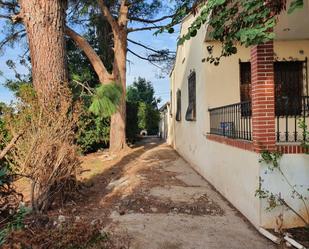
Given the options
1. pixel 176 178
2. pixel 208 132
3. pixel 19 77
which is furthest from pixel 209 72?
pixel 19 77

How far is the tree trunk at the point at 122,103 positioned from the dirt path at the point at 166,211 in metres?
5.40

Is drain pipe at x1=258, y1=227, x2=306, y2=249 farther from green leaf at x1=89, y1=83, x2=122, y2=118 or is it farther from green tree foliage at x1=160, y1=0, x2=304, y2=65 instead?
green leaf at x1=89, y1=83, x2=122, y2=118

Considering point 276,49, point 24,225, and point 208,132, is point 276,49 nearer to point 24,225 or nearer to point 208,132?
point 208,132

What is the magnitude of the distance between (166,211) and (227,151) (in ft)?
5.84

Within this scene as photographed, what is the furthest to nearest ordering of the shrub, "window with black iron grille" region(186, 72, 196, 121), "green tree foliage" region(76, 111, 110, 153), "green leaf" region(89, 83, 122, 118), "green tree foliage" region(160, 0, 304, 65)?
1. "green tree foliage" region(76, 111, 110, 153)
2. "window with black iron grille" region(186, 72, 196, 121)
3. "green leaf" region(89, 83, 122, 118)
4. the shrub
5. "green tree foliage" region(160, 0, 304, 65)

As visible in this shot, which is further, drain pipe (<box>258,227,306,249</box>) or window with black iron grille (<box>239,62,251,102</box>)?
window with black iron grille (<box>239,62,251,102</box>)

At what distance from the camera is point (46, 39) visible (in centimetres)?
807

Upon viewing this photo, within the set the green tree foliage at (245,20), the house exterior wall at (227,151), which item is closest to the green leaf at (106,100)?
the house exterior wall at (227,151)

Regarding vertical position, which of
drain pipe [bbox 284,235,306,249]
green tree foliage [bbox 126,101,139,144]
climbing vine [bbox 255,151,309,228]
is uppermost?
green tree foliage [bbox 126,101,139,144]

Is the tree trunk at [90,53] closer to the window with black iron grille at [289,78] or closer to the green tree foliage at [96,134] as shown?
the green tree foliage at [96,134]

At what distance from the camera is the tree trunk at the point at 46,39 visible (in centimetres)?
791

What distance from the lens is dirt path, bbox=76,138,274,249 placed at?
217 inches

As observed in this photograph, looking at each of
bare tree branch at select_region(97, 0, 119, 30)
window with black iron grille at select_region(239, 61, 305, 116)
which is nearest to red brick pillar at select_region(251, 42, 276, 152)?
window with black iron grille at select_region(239, 61, 305, 116)

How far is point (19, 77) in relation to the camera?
20.8 metres
